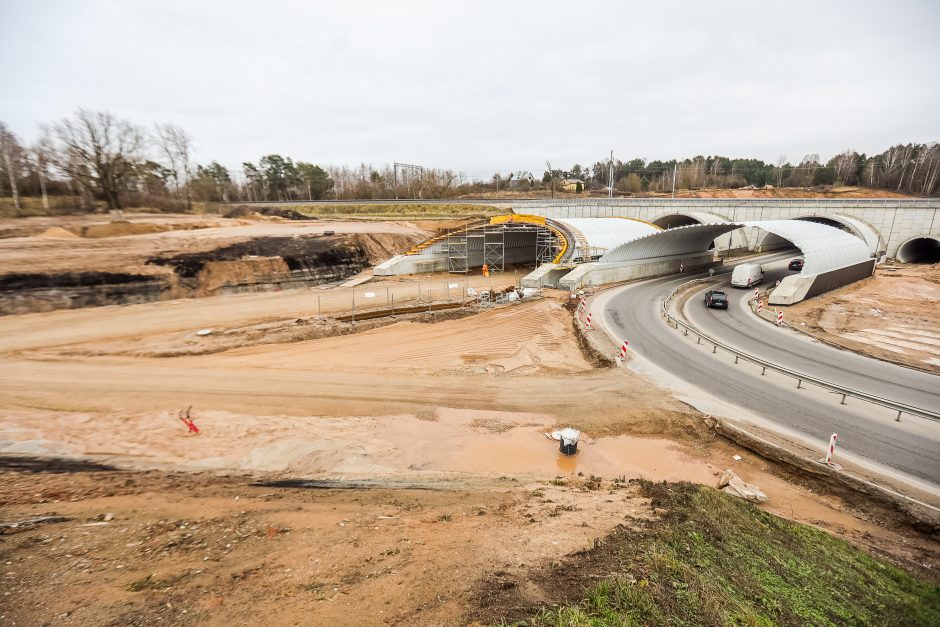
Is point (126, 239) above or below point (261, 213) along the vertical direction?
below

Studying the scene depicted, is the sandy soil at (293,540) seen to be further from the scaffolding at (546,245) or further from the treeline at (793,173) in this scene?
the treeline at (793,173)

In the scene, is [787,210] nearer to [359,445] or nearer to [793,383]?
[793,383]

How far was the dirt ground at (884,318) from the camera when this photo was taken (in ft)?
60.1

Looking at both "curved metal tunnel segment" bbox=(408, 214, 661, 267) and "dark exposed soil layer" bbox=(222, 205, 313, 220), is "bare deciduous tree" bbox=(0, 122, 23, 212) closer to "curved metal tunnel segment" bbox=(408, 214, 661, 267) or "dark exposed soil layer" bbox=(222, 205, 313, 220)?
"dark exposed soil layer" bbox=(222, 205, 313, 220)

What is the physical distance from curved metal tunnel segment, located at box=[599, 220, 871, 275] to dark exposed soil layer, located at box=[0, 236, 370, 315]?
25951 millimetres

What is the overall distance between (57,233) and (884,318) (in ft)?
208

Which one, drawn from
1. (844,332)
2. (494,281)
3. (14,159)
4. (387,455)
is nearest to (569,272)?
(494,281)

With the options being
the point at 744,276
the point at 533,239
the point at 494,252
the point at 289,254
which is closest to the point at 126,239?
the point at 289,254

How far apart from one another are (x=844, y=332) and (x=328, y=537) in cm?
2732

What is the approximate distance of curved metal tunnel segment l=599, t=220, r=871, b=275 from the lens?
2933cm

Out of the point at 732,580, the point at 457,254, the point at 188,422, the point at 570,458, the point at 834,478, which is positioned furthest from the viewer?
the point at 457,254

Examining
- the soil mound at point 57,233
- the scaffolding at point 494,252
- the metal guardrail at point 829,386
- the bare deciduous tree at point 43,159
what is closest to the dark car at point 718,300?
the metal guardrail at point 829,386

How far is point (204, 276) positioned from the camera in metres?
31.4

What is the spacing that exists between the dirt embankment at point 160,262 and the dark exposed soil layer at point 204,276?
5 centimetres
